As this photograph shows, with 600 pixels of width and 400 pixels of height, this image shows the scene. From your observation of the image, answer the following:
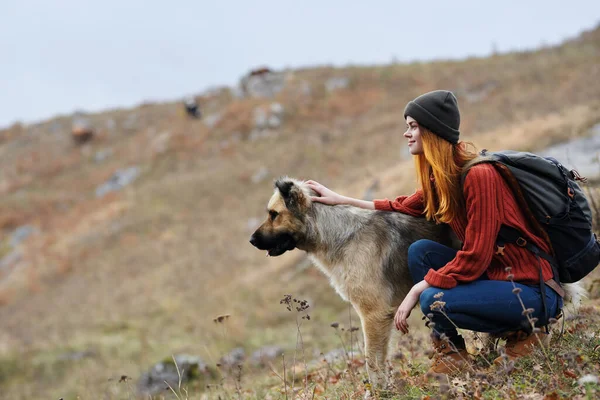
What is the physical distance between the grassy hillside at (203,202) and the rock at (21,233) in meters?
0.31

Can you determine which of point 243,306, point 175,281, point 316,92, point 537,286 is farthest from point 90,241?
point 537,286

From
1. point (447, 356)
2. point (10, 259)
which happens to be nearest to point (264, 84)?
point (10, 259)

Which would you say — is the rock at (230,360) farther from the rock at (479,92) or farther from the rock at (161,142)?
the rock at (161,142)

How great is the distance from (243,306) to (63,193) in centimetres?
2198

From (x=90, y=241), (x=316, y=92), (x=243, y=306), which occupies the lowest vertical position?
(x=90, y=241)

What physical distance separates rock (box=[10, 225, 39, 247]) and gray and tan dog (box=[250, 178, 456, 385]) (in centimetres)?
2554

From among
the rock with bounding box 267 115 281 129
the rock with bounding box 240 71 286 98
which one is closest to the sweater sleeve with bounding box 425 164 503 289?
the rock with bounding box 267 115 281 129

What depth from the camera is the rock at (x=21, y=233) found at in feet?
85.5

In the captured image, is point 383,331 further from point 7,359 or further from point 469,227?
point 7,359

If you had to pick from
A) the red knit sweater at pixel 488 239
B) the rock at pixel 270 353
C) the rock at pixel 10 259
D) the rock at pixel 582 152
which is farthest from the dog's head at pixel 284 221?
the rock at pixel 10 259

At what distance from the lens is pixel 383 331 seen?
13.6 ft

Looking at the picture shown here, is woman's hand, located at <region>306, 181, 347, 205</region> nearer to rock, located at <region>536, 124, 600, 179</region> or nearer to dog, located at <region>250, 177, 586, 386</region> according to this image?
dog, located at <region>250, 177, 586, 386</region>

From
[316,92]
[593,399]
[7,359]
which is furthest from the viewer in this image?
[316,92]

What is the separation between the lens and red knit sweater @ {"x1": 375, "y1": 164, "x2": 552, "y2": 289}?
3.12 m
